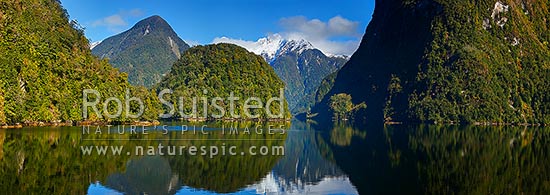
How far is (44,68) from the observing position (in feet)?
321

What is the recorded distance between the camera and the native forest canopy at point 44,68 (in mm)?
83188

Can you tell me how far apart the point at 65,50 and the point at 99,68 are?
37.8 ft

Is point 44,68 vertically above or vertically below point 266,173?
above

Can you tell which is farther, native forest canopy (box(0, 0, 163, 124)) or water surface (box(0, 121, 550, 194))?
native forest canopy (box(0, 0, 163, 124))

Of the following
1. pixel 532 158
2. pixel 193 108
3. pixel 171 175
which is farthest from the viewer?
pixel 193 108

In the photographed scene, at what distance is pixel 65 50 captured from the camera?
113812 millimetres

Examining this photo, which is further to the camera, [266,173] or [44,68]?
[44,68]

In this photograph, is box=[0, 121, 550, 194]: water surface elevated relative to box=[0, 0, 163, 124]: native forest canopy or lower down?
lower down

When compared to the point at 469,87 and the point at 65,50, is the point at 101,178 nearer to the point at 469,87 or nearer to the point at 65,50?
the point at 65,50

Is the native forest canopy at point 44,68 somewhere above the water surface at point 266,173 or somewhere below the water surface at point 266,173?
above

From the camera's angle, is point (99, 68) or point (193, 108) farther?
point (193, 108)

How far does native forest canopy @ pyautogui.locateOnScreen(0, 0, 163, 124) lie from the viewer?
83.2 m

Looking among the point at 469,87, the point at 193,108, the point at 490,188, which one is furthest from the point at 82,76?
the point at 469,87

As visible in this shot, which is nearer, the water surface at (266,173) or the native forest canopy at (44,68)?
the water surface at (266,173)
